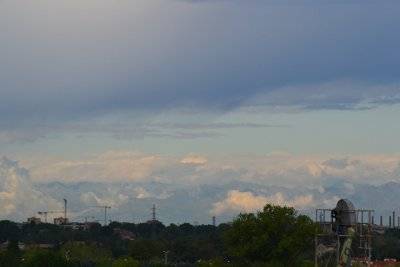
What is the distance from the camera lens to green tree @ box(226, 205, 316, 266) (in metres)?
152

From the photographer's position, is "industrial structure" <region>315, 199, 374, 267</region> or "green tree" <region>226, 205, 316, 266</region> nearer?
"industrial structure" <region>315, 199, 374, 267</region>

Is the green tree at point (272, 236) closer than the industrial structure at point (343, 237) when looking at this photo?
No

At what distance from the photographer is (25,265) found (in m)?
189

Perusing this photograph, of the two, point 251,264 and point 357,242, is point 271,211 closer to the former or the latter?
point 251,264

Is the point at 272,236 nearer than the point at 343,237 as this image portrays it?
No

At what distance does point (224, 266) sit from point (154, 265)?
3627 centimetres

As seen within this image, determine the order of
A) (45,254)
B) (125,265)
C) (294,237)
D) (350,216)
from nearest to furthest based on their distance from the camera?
1. (350,216)
2. (294,237)
3. (125,265)
4. (45,254)

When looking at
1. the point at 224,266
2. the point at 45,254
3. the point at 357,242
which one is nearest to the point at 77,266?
the point at 45,254

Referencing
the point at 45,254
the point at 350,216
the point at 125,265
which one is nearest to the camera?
the point at 350,216

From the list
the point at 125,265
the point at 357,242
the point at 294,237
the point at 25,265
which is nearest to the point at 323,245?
the point at 357,242

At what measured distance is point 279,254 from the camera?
153 meters

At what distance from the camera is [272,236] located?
154125mm

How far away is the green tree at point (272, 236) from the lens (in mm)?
151875

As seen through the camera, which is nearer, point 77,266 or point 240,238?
point 240,238
